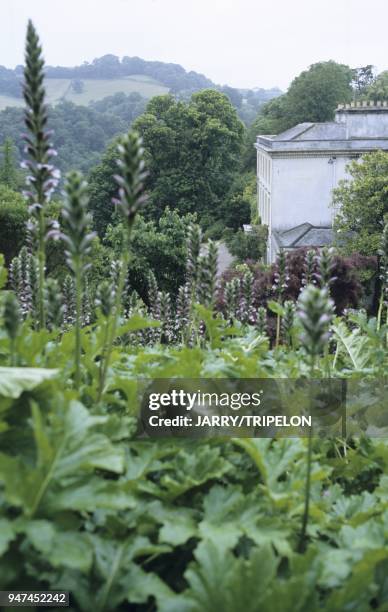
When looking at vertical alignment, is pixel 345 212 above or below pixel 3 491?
below

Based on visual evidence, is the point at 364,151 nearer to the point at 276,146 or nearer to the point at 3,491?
the point at 276,146

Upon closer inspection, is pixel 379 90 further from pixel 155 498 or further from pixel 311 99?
pixel 155 498

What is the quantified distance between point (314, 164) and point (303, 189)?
69.5 inches

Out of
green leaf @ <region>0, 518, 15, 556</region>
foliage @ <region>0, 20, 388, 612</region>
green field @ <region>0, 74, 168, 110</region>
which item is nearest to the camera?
green leaf @ <region>0, 518, 15, 556</region>

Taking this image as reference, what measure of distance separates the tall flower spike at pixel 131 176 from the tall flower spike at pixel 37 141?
18.5 inches

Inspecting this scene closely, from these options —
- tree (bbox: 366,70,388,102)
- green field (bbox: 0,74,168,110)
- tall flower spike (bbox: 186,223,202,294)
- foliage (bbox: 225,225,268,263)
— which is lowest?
foliage (bbox: 225,225,268,263)

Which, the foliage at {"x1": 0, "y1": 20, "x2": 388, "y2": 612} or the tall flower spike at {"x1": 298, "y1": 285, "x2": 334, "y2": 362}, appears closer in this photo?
the foliage at {"x1": 0, "y1": 20, "x2": 388, "y2": 612}

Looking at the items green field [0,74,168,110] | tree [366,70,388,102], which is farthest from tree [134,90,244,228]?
green field [0,74,168,110]

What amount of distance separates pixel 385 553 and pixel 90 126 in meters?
105

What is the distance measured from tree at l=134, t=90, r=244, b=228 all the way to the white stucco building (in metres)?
10.1

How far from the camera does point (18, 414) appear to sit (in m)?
2.64

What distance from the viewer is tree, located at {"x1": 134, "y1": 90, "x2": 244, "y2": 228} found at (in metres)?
59.7

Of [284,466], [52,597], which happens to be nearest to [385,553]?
[284,466]

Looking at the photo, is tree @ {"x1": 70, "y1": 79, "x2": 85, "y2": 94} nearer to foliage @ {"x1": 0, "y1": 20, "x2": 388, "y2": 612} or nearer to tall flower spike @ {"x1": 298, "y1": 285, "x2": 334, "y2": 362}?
foliage @ {"x1": 0, "y1": 20, "x2": 388, "y2": 612}
